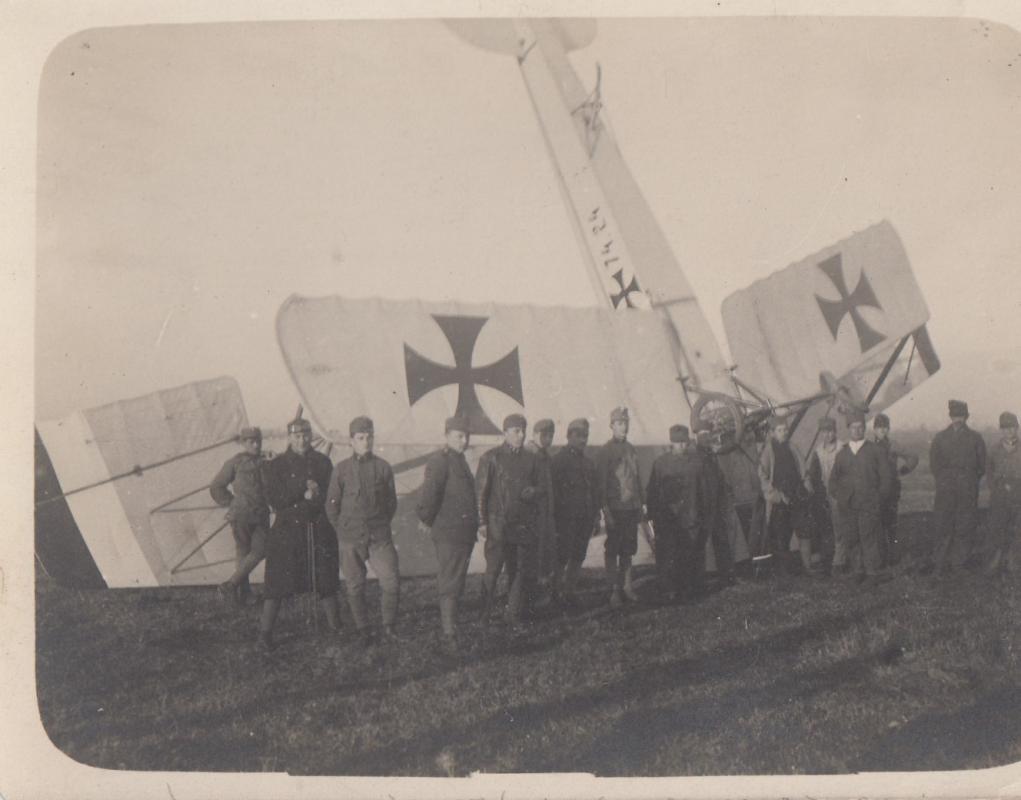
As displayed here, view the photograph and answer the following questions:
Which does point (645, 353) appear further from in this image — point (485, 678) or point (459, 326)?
point (485, 678)

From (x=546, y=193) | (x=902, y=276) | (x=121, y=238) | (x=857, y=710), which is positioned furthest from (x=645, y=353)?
(x=121, y=238)

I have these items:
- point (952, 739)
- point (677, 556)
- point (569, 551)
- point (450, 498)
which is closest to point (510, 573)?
point (569, 551)

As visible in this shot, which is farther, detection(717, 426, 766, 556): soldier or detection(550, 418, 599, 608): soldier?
detection(717, 426, 766, 556): soldier

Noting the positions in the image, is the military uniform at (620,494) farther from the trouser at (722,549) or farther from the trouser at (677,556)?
the trouser at (722,549)

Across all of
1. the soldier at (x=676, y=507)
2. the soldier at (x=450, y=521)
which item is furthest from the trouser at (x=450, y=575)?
the soldier at (x=676, y=507)

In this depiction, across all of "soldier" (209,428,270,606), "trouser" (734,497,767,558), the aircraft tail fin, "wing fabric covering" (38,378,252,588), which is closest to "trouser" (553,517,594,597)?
"trouser" (734,497,767,558)

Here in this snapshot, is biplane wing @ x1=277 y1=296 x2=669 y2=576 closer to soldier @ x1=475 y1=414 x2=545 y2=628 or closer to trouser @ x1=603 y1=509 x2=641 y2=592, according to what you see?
soldier @ x1=475 y1=414 x2=545 y2=628

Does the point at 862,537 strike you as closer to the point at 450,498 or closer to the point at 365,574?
the point at 450,498
